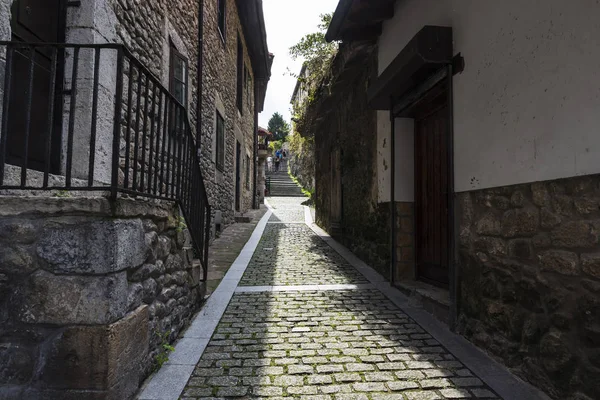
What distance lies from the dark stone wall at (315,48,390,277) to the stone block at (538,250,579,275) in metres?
2.93

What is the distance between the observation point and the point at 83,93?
341 centimetres

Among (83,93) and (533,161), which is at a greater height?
A: (83,93)

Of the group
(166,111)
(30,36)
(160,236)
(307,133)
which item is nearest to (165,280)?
(160,236)

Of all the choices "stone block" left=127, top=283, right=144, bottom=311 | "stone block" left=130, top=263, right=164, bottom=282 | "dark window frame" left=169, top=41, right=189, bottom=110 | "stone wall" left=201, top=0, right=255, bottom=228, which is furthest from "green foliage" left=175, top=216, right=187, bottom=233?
"stone wall" left=201, top=0, right=255, bottom=228

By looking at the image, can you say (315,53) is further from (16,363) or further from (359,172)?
(16,363)

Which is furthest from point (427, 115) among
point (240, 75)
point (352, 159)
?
point (240, 75)

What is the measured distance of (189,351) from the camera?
9.11ft

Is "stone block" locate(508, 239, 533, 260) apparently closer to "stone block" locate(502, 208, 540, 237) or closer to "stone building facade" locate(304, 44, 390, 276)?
"stone block" locate(502, 208, 540, 237)

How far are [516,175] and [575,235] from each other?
614mm

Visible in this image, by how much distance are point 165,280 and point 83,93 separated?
2.07m

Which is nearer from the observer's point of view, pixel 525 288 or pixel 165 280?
pixel 525 288

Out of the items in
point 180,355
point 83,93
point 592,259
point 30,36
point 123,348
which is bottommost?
point 180,355

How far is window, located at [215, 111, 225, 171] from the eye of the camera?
28.7 feet

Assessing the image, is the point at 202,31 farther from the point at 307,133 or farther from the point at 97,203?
the point at 97,203
